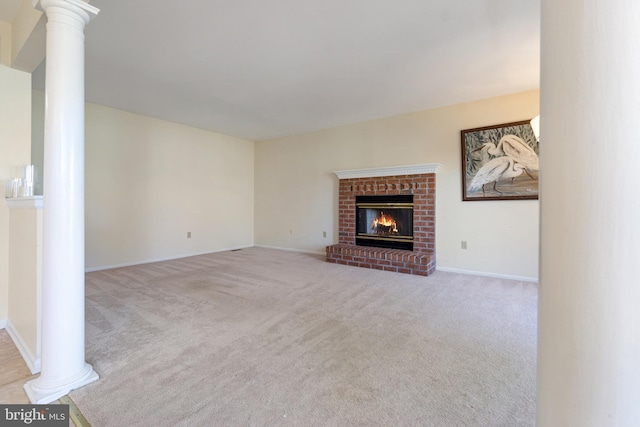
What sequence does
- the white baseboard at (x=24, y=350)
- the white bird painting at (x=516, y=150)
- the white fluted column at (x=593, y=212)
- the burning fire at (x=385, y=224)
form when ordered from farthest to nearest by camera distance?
the burning fire at (x=385, y=224) → the white bird painting at (x=516, y=150) → the white baseboard at (x=24, y=350) → the white fluted column at (x=593, y=212)

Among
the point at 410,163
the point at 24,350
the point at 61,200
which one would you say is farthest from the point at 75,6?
the point at 410,163

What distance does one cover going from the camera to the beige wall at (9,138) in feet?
7.47

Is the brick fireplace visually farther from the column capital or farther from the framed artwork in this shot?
the column capital

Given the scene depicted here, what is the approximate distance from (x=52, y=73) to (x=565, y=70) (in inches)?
87.2

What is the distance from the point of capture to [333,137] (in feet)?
17.7

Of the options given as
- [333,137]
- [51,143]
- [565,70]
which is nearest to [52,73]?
[51,143]

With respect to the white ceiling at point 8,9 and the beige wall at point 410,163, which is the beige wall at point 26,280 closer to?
the white ceiling at point 8,9

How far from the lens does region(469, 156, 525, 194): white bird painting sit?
371cm

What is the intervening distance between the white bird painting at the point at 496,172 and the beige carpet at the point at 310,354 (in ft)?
4.55

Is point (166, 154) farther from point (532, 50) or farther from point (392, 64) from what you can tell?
point (532, 50)
